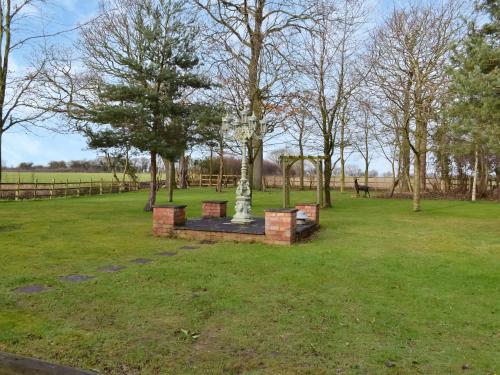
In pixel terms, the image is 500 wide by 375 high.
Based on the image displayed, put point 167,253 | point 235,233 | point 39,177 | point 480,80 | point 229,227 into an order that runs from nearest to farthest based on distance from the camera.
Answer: point 167,253 < point 480,80 < point 235,233 < point 229,227 < point 39,177

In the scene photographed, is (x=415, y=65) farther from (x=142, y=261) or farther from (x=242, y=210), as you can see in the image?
(x=142, y=261)

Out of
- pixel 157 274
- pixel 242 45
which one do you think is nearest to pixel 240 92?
pixel 242 45

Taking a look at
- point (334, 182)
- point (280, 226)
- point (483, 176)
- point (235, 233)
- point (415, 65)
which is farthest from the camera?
point (334, 182)

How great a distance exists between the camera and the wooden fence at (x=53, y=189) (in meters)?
19.7

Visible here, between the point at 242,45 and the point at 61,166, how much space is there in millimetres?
39245

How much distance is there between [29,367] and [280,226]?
5.11 meters

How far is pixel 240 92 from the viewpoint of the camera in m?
17.5

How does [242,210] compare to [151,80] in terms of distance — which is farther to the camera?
[151,80]

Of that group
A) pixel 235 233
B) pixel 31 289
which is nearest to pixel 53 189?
pixel 235 233

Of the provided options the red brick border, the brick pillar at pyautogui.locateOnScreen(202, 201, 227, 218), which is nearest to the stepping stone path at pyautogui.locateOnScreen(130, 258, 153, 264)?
the red brick border

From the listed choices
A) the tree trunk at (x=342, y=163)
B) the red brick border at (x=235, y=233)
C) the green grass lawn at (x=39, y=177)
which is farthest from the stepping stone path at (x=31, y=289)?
the tree trunk at (x=342, y=163)

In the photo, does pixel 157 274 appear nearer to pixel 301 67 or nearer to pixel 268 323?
pixel 268 323

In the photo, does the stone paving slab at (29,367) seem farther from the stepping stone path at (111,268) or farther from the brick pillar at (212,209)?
the brick pillar at (212,209)

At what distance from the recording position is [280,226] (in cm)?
721
